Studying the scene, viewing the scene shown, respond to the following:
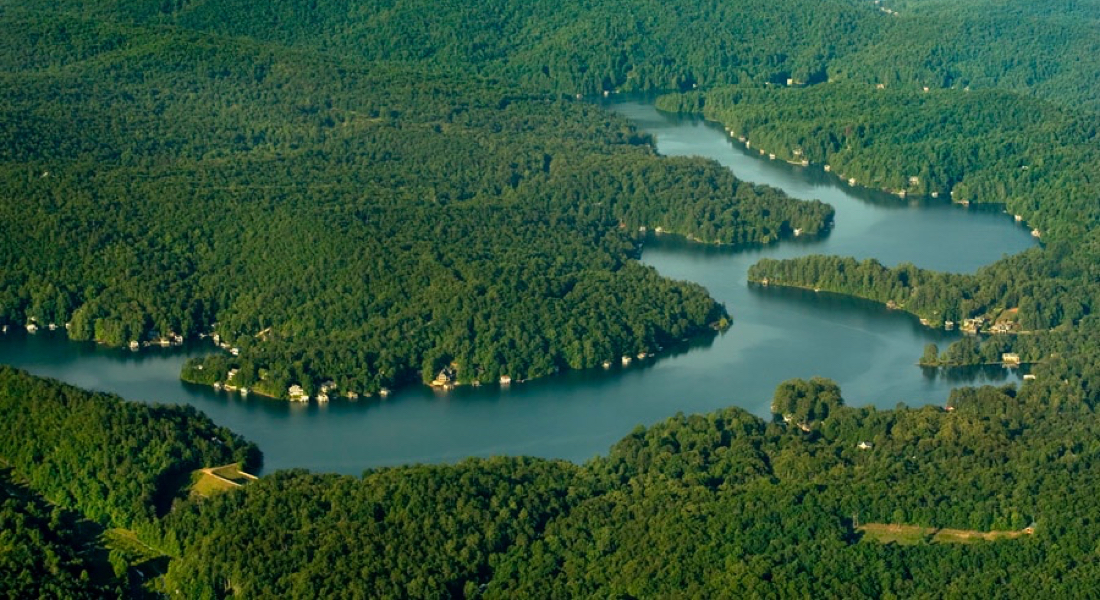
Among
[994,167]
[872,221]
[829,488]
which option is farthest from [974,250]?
[829,488]

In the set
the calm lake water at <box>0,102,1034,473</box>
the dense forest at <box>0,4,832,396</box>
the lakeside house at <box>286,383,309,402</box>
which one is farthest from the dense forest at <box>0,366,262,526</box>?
the dense forest at <box>0,4,832,396</box>

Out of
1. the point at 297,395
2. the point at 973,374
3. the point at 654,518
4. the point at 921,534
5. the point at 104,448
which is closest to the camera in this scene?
the point at 654,518

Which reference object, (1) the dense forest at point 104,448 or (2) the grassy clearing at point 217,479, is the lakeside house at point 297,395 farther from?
(2) the grassy clearing at point 217,479

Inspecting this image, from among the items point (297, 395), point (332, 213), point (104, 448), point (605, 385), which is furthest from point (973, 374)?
point (104, 448)

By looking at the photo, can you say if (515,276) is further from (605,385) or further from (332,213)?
(332,213)

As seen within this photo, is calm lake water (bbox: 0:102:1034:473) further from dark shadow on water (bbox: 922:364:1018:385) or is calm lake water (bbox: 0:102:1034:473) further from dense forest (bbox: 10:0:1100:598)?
dense forest (bbox: 10:0:1100:598)

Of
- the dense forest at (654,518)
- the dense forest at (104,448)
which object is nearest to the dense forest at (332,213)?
the dense forest at (104,448)
